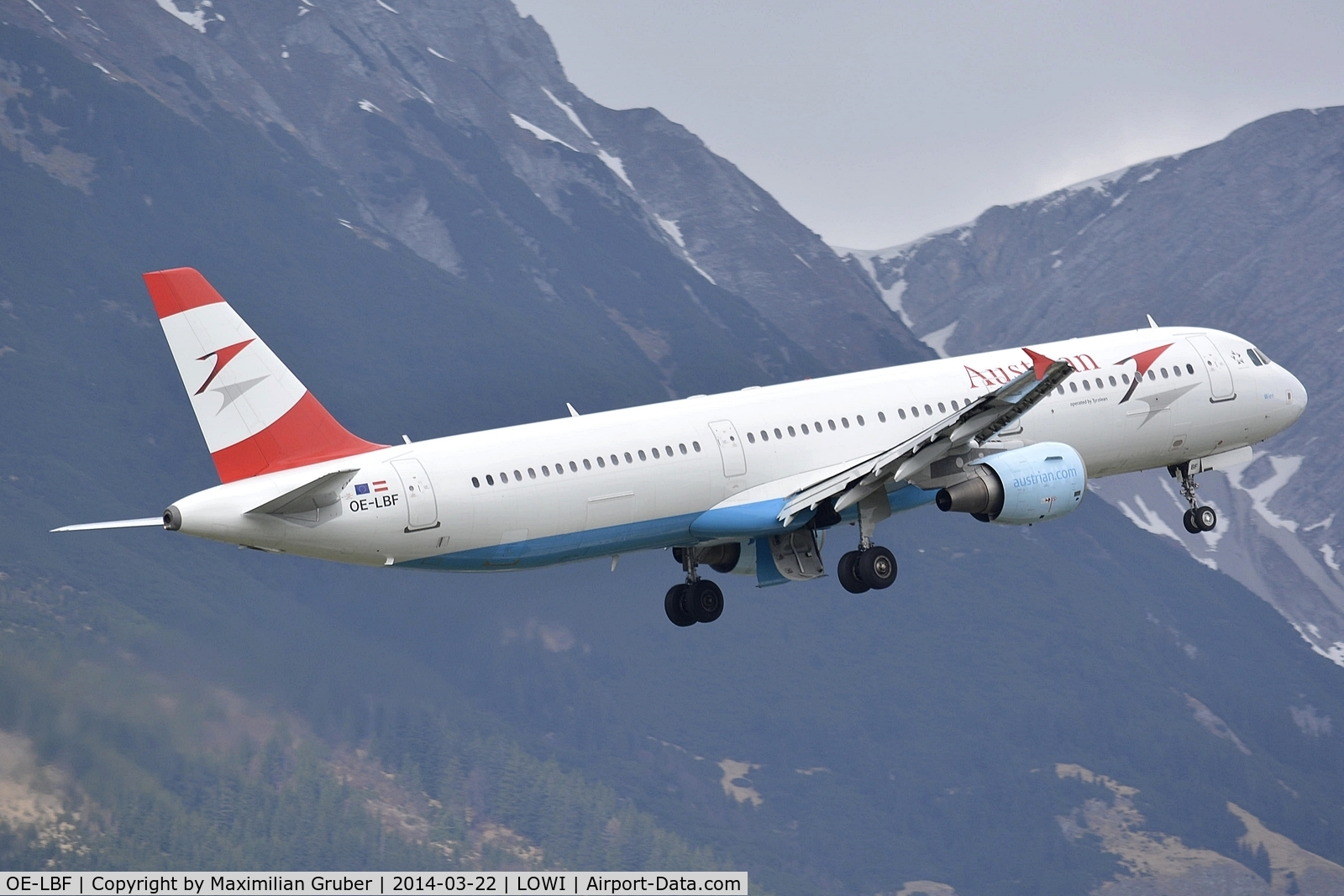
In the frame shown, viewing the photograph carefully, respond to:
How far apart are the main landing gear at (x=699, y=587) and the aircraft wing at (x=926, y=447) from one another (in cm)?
467

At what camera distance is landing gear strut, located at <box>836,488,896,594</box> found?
156ft

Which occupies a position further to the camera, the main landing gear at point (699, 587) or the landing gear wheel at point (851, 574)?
the main landing gear at point (699, 587)

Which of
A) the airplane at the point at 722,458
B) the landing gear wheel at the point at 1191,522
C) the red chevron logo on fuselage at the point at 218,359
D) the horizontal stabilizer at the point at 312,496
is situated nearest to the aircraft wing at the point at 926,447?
the airplane at the point at 722,458

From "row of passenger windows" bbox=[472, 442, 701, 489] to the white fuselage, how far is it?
0.03m

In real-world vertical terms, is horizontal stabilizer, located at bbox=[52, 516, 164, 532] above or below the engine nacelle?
below

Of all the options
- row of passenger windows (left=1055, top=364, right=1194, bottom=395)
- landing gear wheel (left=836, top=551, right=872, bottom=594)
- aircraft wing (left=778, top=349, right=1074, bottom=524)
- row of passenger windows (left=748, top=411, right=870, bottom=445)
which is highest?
row of passenger windows (left=1055, top=364, right=1194, bottom=395)

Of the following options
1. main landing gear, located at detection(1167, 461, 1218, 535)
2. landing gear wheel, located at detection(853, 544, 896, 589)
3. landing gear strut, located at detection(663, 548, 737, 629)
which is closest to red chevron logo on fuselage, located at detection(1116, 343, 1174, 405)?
main landing gear, located at detection(1167, 461, 1218, 535)

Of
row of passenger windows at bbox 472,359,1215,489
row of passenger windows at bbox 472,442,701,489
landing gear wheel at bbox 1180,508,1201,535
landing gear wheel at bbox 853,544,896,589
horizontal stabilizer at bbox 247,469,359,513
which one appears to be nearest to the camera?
horizontal stabilizer at bbox 247,469,359,513

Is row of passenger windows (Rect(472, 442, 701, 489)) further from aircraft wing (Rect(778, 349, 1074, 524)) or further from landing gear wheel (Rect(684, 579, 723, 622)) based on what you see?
landing gear wheel (Rect(684, 579, 723, 622))

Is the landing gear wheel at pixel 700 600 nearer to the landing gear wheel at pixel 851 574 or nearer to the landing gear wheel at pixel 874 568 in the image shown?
the landing gear wheel at pixel 851 574

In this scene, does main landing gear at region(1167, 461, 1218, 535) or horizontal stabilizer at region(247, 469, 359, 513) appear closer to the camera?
horizontal stabilizer at region(247, 469, 359, 513)

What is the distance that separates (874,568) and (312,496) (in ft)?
45.2

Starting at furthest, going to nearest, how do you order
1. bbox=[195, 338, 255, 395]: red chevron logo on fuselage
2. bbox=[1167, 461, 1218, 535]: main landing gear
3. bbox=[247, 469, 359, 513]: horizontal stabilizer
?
1. bbox=[1167, 461, 1218, 535]: main landing gear
2. bbox=[195, 338, 255, 395]: red chevron logo on fuselage
3. bbox=[247, 469, 359, 513]: horizontal stabilizer

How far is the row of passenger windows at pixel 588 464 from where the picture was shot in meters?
43.6
